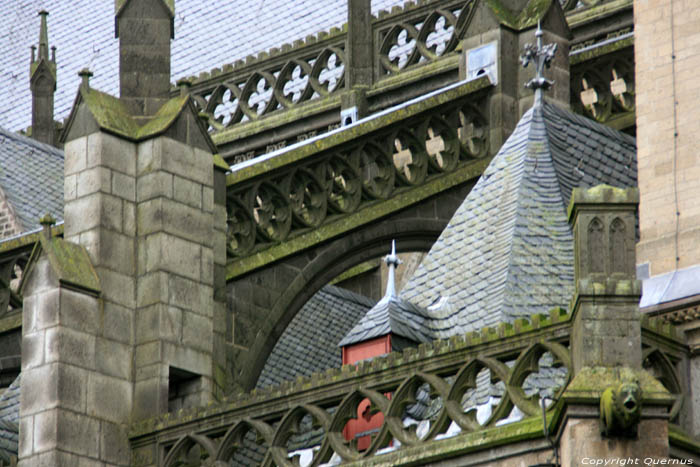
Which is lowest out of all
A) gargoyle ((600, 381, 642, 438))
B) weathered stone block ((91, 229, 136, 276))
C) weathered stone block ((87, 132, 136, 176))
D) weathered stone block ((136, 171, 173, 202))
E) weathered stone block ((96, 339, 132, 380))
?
gargoyle ((600, 381, 642, 438))

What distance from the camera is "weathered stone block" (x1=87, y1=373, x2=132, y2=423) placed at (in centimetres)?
2502

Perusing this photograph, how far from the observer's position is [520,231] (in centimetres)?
2506

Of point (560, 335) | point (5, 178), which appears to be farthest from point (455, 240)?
point (5, 178)

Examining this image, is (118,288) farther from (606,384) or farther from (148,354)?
(606,384)

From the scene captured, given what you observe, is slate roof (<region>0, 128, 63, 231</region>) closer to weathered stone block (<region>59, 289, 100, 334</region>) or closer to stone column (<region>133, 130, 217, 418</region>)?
stone column (<region>133, 130, 217, 418</region>)

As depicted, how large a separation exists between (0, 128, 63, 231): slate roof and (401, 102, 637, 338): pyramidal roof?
1254cm

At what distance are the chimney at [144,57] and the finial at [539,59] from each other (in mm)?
3858

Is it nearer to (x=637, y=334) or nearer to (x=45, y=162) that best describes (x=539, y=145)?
(x=637, y=334)

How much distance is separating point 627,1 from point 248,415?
1330cm

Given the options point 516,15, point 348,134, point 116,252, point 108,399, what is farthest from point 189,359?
point 516,15

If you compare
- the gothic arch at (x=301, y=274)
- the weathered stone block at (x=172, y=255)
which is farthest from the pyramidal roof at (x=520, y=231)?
the gothic arch at (x=301, y=274)

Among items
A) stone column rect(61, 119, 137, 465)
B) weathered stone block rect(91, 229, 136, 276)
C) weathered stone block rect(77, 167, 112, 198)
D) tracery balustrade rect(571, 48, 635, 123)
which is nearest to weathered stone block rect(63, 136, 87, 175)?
stone column rect(61, 119, 137, 465)

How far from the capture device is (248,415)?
78.8 ft

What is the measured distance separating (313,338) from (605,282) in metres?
11.0
